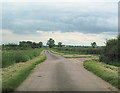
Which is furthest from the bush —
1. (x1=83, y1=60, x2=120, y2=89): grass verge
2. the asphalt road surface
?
Answer: the asphalt road surface

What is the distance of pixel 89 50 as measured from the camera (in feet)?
216

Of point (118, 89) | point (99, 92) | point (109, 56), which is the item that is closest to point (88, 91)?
point (99, 92)

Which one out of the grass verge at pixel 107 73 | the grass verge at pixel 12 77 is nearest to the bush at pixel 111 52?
the grass verge at pixel 107 73

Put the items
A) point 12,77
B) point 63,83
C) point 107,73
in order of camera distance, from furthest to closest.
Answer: point 107,73 < point 12,77 < point 63,83

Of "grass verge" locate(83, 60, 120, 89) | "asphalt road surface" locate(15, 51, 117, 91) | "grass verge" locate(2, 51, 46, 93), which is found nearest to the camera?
"grass verge" locate(2, 51, 46, 93)

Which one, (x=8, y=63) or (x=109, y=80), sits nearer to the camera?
(x=109, y=80)

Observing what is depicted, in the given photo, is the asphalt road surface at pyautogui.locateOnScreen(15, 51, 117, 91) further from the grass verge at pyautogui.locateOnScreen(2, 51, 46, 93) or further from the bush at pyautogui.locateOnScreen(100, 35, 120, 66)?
the bush at pyautogui.locateOnScreen(100, 35, 120, 66)

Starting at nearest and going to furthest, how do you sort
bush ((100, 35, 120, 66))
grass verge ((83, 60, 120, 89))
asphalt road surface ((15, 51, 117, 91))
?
asphalt road surface ((15, 51, 117, 91)) → grass verge ((83, 60, 120, 89)) → bush ((100, 35, 120, 66))

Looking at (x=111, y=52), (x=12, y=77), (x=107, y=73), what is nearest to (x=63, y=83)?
(x=12, y=77)

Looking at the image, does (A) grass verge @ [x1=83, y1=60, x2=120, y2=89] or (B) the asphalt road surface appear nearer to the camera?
(B) the asphalt road surface

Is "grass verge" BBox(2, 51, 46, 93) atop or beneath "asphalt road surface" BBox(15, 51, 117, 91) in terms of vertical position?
atop

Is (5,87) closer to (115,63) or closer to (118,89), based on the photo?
(118,89)

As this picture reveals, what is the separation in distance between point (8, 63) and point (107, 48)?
659 inches

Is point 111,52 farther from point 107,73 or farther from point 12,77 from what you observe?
point 12,77
